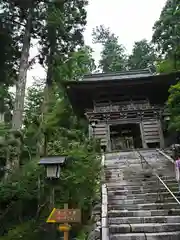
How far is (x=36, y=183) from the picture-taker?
6.31 metres

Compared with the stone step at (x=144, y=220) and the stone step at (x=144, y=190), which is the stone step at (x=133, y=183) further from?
the stone step at (x=144, y=220)

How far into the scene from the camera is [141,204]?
236 inches

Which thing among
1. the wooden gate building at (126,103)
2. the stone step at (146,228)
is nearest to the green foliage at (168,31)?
the wooden gate building at (126,103)

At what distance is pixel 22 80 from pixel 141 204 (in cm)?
730

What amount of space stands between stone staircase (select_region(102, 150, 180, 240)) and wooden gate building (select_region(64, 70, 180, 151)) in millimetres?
5717

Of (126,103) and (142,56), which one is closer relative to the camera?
(126,103)

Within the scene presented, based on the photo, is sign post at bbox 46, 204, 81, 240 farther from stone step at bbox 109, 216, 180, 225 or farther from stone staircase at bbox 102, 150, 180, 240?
stone step at bbox 109, 216, 180, 225

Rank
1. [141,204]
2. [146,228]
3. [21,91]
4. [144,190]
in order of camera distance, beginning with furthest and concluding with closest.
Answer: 1. [21,91]
2. [144,190]
3. [141,204]
4. [146,228]

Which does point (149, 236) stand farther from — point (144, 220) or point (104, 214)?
point (104, 214)

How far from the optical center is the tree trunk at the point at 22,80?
9.76 meters

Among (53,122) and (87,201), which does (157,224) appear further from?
(53,122)

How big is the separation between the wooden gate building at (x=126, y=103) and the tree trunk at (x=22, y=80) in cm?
394

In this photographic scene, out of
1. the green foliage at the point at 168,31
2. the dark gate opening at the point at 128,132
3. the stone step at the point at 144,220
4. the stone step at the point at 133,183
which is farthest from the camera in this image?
the green foliage at the point at 168,31

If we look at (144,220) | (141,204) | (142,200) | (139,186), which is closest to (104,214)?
(144,220)
